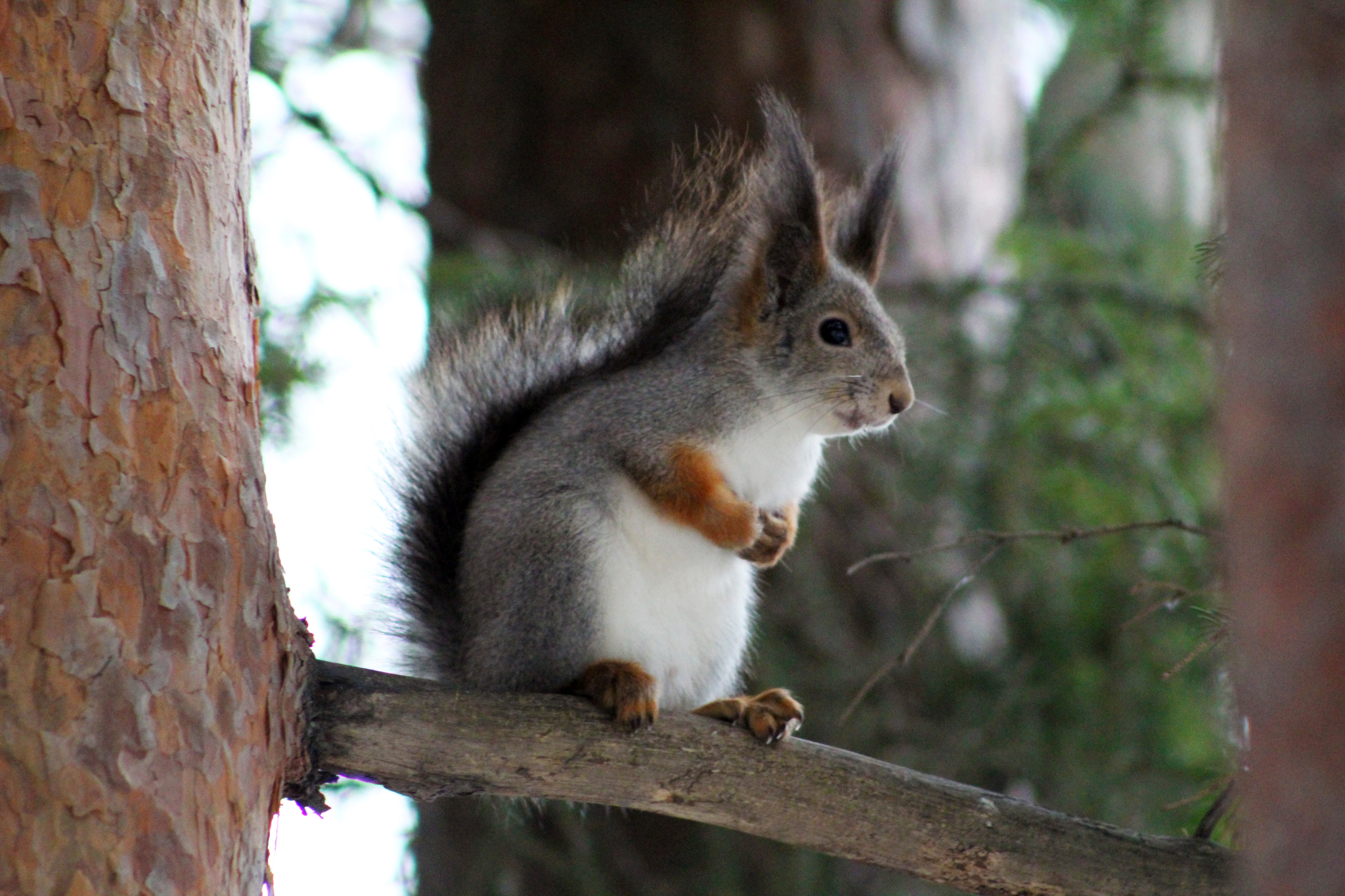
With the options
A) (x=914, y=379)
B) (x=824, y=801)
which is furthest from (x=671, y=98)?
(x=824, y=801)

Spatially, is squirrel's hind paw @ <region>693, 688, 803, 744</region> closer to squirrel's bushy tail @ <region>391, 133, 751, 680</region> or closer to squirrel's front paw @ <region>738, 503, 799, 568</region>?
squirrel's front paw @ <region>738, 503, 799, 568</region>

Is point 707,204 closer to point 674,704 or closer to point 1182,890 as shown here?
point 674,704

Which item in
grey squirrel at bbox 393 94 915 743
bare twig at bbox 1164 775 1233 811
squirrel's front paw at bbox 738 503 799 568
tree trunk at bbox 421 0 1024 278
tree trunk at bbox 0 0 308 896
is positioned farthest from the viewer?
tree trunk at bbox 421 0 1024 278

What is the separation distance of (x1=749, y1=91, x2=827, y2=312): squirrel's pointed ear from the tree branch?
88cm

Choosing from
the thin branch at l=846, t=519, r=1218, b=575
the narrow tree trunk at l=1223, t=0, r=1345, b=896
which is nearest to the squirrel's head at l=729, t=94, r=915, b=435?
the thin branch at l=846, t=519, r=1218, b=575

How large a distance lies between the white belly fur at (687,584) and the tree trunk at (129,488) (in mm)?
523

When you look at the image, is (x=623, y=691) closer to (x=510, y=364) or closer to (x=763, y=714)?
(x=763, y=714)

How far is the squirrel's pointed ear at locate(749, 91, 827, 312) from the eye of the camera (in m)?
2.13

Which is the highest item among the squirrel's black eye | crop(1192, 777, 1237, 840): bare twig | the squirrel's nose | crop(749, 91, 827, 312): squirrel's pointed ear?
crop(749, 91, 827, 312): squirrel's pointed ear

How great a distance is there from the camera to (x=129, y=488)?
135 cm

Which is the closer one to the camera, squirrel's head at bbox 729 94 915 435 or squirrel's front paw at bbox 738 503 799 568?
squirrel's front paw at bbox 738 503 799 568

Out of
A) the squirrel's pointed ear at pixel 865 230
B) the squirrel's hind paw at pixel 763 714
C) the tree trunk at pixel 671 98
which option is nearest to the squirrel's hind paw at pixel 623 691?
the squirrel's hind paw at pixel 763 714

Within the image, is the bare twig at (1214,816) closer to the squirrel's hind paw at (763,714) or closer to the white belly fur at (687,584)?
the squirrel's hind paw at (763,714)

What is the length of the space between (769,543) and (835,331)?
399mm
